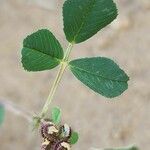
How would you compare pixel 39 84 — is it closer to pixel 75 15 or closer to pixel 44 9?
pixel 44 9

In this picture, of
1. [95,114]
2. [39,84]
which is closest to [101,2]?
[95,114]

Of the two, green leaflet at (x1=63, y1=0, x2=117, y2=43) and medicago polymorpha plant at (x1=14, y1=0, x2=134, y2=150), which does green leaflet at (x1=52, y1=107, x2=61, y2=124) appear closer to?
medicago polymorpha plant at (x1=14, y1=0, x2=134, y2=150)

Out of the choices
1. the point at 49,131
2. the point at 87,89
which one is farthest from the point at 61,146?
the point at 87,89

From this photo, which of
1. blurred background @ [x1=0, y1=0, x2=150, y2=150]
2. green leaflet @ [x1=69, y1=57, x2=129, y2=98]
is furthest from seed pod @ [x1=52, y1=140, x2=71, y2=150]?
blurred background @ [x1=0, y1=0, x2=150, y2=150]

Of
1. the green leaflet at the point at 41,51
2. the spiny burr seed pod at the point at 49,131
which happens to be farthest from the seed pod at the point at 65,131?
the green leaflet at the point at 41,51

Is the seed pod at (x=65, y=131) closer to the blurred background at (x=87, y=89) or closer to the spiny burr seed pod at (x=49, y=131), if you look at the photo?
the spiny burr seed pod at (x=49, y=131)

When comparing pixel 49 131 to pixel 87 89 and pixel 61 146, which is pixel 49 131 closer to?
pixel 61 146
